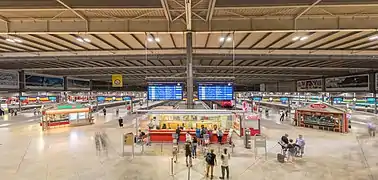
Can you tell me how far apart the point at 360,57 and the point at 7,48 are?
24727mm

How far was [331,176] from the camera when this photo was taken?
8031mm

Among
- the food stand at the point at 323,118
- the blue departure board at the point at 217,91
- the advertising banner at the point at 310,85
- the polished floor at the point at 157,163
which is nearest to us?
the polished floor at the point at 157,163

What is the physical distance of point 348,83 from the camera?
24.7m

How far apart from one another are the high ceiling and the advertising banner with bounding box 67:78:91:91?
602 inches

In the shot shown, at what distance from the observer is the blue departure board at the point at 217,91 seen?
43.4 ft

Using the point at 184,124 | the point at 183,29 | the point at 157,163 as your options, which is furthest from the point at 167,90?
the point at 157,163

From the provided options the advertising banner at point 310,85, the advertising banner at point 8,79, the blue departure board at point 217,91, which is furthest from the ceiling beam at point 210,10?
the advertising banner at point 310,85

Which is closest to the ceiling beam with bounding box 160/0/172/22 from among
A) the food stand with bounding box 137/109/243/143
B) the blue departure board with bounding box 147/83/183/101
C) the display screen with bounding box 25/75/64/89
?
the blue departure board with bounding box 147/83/183/101

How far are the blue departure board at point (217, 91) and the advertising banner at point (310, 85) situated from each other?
70.8ft

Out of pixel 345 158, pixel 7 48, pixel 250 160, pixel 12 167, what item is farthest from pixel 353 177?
pixel 7 48

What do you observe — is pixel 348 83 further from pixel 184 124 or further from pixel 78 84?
pixel 78 84

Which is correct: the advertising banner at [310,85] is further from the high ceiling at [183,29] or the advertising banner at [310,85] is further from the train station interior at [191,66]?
the high ceiling at [183,29]

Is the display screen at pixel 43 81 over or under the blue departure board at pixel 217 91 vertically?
over

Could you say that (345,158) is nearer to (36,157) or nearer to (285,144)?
(285,144)
